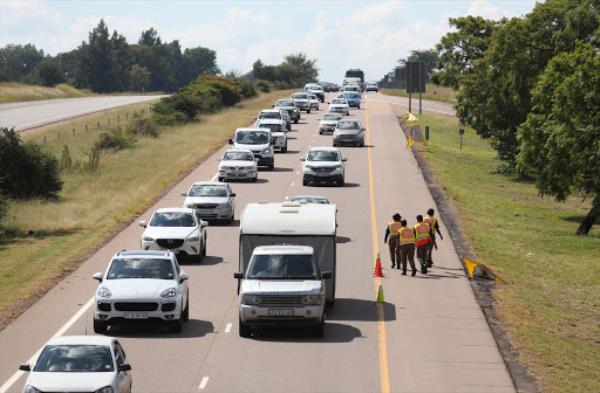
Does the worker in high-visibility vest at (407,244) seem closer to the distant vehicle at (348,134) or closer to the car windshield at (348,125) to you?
the distant vehicle at (348,134)

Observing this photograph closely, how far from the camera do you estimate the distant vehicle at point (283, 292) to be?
2391cm

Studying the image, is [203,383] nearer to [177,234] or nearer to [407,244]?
[407,244]

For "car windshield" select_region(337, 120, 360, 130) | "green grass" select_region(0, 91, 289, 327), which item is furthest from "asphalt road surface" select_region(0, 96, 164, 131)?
"car windshield" select_region(337, 120, 360, 130)

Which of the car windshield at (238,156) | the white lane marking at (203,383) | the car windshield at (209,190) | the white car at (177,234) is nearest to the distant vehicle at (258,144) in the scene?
the car windshield at (238,156)

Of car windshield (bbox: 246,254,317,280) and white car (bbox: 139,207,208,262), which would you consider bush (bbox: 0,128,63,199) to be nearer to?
white car (bbox: 139,207,208,262)

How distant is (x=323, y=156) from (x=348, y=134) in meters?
19.1

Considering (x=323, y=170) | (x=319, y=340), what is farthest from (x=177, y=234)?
(x=323, y=170)

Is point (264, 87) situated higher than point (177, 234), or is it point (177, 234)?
point (177, 234)

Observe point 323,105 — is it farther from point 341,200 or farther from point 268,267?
point 268,267

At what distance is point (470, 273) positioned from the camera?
33344 mm

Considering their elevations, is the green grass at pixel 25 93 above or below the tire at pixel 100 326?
below

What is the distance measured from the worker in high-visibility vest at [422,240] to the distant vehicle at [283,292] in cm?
828

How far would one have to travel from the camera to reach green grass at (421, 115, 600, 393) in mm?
24891

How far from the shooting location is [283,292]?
23.9m
